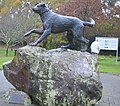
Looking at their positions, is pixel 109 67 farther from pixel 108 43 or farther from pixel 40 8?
pixel 40 8

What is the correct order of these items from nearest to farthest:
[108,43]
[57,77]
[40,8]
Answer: [57,77]
[40,8]
[108,43]

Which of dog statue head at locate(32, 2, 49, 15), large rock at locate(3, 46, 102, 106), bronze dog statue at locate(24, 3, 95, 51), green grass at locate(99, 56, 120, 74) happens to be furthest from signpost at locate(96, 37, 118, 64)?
large rock at locate(3, 46, 102, 106)

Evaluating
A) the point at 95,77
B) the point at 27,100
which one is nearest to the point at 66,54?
the point at 95,77

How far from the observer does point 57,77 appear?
266 inches

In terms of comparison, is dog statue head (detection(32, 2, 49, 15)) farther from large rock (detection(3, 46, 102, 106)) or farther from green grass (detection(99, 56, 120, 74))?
green grass (detection(99, 56, 120, 74))

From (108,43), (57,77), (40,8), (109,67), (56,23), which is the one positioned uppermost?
→ (40,8)

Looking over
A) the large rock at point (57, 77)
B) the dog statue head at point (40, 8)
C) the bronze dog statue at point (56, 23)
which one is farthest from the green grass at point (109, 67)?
the large rock at point (57, 77)

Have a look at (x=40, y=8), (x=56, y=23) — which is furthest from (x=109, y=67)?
(x=40, y=8)

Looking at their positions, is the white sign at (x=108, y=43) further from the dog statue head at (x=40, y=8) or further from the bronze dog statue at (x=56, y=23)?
the dog statue head at (x=40, y=8)

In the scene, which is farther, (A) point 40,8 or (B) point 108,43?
(B) point 108,43

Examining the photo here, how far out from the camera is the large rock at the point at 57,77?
263 inches

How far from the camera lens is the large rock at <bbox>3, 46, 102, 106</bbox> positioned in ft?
21.9

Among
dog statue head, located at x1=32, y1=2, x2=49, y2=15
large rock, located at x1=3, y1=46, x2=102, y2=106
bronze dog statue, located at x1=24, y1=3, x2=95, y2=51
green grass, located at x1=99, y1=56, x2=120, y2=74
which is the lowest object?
green grass, located at x1=99, y1=56, x2=120, y2=74

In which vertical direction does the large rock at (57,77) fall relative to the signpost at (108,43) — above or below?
above
